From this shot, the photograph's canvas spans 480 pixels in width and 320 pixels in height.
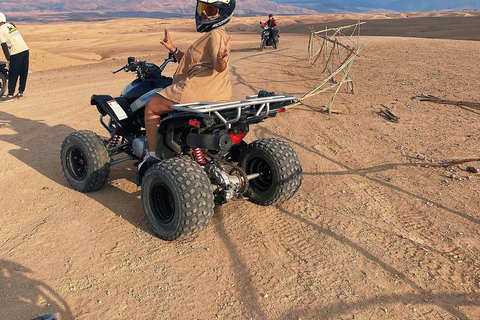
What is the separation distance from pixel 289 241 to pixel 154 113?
1715 mm

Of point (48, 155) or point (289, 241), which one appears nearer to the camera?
point (289, 241)

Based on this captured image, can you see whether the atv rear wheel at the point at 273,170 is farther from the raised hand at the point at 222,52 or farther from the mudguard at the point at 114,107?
the mudguard at the point at 114,107

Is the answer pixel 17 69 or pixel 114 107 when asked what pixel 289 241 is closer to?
pixel 114 107

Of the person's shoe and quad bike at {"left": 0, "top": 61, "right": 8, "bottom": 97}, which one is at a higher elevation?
quad bike at {"left": 0, "top": 61, "right": 8, "bottom": 97}

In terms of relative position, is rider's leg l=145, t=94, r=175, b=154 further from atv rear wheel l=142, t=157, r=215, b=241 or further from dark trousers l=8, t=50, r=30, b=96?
dark trousers l=8, t=50, r=30, b=96

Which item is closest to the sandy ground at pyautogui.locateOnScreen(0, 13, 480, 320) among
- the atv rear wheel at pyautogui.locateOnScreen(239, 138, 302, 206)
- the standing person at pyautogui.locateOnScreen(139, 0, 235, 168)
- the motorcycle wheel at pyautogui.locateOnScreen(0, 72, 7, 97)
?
the atv rear wheel at pyautogui.locateOnScreen(239, 138, 302, 206)

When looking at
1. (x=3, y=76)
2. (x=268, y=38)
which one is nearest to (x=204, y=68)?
(x=3, y=76)

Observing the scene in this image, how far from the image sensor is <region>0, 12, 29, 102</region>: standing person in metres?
9.46

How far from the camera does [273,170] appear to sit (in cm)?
404

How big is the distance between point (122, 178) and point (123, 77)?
335 inches

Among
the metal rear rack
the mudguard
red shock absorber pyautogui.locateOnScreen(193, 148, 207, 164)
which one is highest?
the metal rear rack

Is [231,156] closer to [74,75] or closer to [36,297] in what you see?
[36,297]

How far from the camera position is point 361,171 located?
16.4 feet

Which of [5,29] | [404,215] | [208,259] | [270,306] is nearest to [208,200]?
[208,259]
